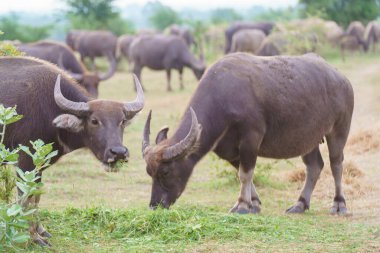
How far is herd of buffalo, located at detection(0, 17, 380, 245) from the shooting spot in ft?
18.6

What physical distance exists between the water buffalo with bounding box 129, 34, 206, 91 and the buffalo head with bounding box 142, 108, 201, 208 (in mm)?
14663

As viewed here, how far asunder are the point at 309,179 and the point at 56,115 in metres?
3.02

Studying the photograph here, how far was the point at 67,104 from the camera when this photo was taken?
5.66 meters

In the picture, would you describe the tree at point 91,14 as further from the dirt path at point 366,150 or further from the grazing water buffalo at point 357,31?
the dirt path at point 366,150

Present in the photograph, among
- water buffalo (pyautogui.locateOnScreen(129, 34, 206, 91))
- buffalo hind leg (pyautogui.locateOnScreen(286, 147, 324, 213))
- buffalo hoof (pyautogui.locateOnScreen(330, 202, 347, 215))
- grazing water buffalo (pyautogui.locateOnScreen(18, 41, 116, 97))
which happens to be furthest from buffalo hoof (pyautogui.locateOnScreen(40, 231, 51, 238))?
water buffalo (pyautogui.locateOnScreen(129, 34, 206, 91))

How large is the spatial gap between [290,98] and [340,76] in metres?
0.82

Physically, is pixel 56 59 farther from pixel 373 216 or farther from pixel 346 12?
pixel 346 12

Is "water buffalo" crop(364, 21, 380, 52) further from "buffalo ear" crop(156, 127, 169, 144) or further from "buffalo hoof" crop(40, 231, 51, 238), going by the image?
"buffalo hoof" crop(40, 231, 51, 238)

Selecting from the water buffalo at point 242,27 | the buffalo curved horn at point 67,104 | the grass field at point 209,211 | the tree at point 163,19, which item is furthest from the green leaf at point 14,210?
the tree at point 163,19

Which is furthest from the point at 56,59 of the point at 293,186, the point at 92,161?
the point at 293,186

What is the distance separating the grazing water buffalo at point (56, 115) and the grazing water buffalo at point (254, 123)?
74 centimetres

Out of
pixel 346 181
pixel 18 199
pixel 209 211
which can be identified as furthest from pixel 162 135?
pixel 346 181

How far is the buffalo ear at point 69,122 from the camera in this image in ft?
18.3

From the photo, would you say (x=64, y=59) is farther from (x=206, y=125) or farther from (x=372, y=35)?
(x=372, y=35)
